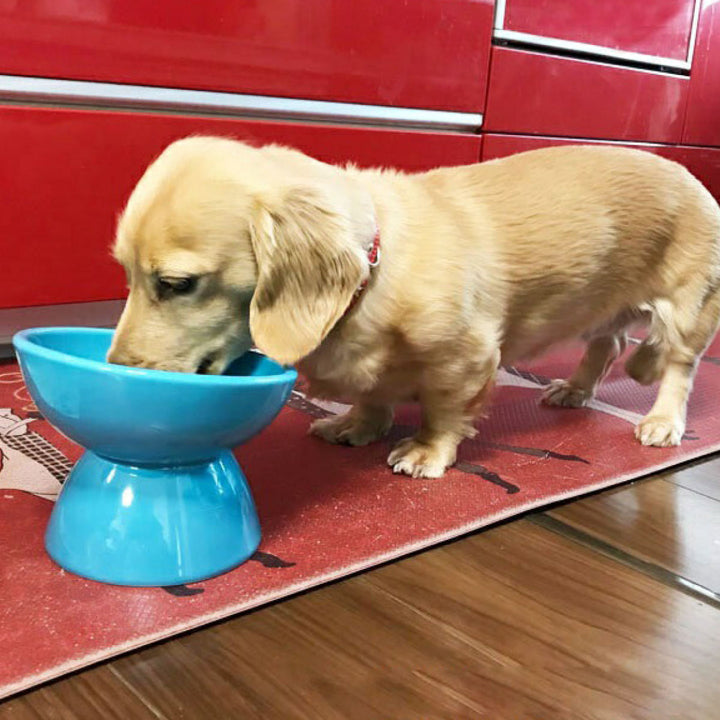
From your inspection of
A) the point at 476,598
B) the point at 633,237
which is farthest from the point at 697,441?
the point at 476,598

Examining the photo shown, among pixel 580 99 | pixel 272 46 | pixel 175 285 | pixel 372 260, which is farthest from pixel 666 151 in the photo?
pixel 175 285

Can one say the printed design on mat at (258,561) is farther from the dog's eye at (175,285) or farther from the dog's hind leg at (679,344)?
the dog's hind leg at (679,344)

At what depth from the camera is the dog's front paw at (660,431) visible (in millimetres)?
1616

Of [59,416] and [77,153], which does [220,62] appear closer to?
[77,153]

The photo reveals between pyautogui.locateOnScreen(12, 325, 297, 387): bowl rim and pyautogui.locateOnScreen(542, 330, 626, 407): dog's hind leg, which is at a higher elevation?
pyautogui.locateOnScreen(12, 325, 297, 387): bowl rim

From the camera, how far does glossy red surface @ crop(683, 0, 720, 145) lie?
2.98m

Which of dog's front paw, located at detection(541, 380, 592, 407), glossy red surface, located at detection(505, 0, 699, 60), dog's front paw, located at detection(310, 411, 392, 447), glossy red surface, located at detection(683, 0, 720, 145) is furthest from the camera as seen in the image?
glossy red surface, located at detection(683, 0, 720, 145)

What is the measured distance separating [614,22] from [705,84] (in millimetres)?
632

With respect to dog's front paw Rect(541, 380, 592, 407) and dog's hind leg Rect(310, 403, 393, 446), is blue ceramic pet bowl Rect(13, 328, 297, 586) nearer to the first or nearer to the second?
dog's hind leg Rect(310, 403, 393, 446)

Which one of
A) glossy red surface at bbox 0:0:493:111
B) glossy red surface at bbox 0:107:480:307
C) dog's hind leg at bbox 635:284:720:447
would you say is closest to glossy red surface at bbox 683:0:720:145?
glossy red surface at bbox 0:0:493:111

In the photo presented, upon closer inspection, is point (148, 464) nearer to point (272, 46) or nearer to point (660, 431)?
point (660, 431)

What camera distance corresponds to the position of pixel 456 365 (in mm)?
1377

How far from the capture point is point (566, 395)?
1.84 m

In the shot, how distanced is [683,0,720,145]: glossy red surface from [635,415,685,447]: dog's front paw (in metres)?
1.81
